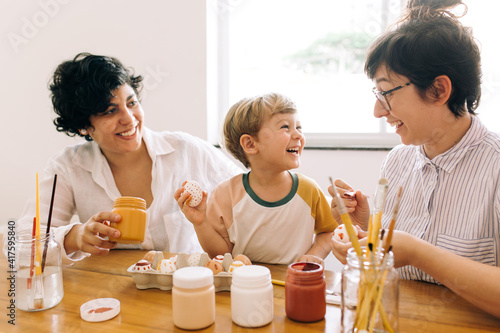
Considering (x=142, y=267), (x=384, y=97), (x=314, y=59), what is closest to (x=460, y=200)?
(x=384, y=97)

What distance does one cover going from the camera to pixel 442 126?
1257 millimetres

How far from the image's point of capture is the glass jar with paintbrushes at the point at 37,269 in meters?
1.05

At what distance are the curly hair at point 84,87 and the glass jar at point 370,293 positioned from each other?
1.23 meters

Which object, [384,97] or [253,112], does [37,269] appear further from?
[384,97]

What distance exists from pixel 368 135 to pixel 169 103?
1.33 meters

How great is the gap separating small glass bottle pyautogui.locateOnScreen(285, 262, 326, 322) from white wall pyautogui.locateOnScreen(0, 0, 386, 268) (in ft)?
5.48

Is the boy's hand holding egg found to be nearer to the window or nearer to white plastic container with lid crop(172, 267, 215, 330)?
white plastic container with lid crop(172, 267, 215, 330)

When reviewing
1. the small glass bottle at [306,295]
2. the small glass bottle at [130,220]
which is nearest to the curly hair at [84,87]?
the small glass bottle at [130,220]

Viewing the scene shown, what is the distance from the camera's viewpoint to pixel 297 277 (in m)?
0.93

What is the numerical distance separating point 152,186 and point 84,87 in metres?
0.47

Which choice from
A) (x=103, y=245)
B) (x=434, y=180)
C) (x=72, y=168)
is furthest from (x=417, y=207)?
(x=72, y=168)

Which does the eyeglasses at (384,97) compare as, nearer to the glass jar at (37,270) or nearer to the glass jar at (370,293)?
the glass jar at (370,293)

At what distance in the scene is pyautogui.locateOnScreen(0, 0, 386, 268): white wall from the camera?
2719mm
